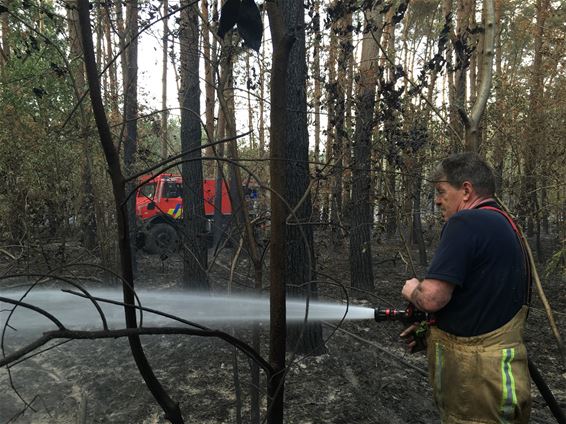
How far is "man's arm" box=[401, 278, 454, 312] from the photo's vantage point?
6.39 feet

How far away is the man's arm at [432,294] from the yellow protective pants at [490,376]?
20 centimetres

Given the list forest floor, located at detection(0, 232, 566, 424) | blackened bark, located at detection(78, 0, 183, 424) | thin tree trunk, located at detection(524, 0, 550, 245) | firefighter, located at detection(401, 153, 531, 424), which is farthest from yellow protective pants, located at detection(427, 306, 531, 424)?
thin tree trunk, located at detection(524, 0, 550, 245)

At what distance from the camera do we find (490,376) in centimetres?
194

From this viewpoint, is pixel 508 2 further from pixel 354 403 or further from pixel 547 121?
pixel 354 403

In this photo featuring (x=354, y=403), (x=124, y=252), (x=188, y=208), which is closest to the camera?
(x=124, y=252)

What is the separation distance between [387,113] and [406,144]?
2.04 feet

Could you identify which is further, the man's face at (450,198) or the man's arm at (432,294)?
the man's face at (450,198)

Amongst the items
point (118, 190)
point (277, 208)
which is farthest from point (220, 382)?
point (118, 190)

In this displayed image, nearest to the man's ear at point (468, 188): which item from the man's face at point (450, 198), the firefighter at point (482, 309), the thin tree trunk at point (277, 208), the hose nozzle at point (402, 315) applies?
the man's face at point (450, 198)

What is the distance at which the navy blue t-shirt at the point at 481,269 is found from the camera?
1.93 meters

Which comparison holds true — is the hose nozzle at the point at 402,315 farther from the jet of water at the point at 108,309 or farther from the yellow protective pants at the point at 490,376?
the jet of water at the point at 108,309

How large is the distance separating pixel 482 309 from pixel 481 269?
180mm

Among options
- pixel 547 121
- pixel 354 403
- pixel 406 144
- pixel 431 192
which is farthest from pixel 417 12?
pixel 354 403

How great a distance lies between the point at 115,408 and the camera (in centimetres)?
418
